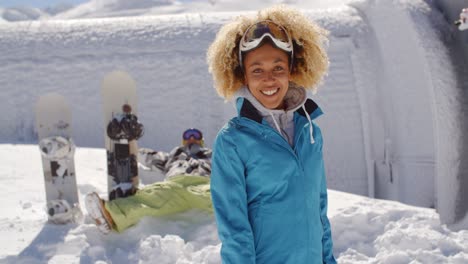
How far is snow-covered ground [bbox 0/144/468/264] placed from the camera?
2.81 metres

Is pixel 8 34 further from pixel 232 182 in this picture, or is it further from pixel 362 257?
pixel 232 182

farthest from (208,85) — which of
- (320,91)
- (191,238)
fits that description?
(191,238)

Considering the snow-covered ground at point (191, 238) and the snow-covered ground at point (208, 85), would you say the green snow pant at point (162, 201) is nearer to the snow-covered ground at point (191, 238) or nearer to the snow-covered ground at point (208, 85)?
the snow-covered ground at point (191, 238)

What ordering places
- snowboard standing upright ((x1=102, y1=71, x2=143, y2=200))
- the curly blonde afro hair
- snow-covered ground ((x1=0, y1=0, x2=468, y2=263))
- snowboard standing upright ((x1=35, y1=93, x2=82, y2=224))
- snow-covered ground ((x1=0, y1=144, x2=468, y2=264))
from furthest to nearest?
1. snow-covered ground ((x1=0, y1=0, x2=468, y2=263))
2. snowboard standing upright ((x1=102, y1=71, x2=143, y2=200))
3. snowboard standing upright ((x1=35, y1=93, x2=82, y2=224))
4. snow-covered ground ((x1=0, y1=144, x2=468, y2=264))
5. the curly blonde afro hair

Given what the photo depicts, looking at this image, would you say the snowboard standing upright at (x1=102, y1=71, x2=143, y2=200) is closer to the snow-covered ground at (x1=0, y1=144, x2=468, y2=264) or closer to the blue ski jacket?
the snow-covered ground at (x1=0, y1=144, x2=468, y2=264)

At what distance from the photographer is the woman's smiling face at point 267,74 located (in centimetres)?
141

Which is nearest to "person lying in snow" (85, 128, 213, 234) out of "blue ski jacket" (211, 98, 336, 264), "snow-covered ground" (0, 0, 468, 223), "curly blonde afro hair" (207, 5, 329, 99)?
"curly blonde afro hair" (207, 5, 329, 99)

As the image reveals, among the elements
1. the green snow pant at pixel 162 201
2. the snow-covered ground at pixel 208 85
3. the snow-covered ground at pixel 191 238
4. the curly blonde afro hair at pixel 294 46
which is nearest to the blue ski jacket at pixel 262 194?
the curly blonde afro hair at pixel 294 46

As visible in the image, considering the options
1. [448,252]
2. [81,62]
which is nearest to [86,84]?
[81,62]

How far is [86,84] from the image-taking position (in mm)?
6512

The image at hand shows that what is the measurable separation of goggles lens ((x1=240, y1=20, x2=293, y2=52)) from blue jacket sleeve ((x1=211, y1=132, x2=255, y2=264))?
298 mm

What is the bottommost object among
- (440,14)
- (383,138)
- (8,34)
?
(383,138)

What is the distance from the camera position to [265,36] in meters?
1.44

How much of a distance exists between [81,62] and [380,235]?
4868mm
